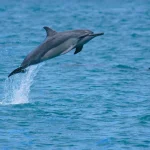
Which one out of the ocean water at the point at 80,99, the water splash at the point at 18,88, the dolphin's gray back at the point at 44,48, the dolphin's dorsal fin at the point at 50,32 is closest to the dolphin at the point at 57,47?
the dolphin's gray back at the point at 44,48

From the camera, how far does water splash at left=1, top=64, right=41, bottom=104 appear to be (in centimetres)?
2105

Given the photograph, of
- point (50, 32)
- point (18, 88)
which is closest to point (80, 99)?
point (18, 88)

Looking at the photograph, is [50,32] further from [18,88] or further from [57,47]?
[18,88]

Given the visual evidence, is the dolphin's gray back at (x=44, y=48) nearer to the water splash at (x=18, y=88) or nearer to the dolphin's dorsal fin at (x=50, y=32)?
the dolphin's dorsal fin at (x=50, y=32)

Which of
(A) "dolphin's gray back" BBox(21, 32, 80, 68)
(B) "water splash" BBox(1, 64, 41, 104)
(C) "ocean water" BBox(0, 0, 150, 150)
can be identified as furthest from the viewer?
(B) "water splash" BBox(1, 64, 41, 104)

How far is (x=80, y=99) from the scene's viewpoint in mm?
21297

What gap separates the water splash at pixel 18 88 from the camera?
Answer: 21047 mm

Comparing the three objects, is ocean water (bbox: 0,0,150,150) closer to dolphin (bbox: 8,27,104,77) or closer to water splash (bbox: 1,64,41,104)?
water splash (bbox: 1,64,41,104)

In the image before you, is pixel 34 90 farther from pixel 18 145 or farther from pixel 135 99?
pixel 18 145

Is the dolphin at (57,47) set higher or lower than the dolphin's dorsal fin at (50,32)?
lower

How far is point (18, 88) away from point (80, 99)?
9.27ft

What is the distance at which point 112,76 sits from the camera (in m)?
25.7

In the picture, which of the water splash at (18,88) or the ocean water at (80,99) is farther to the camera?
the water splash at (18,88)

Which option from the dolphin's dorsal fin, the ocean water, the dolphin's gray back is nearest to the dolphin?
the dolphin's gray back
